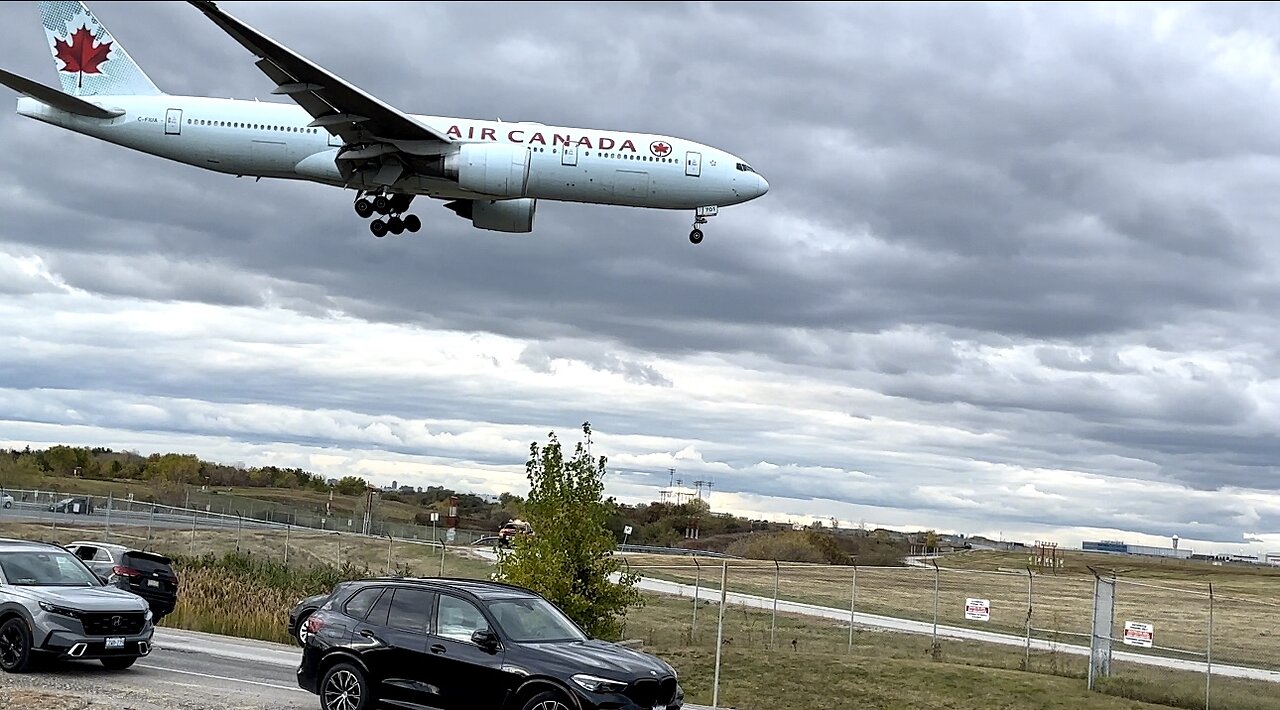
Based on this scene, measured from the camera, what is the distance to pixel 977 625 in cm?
4416

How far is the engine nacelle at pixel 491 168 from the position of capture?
107 ft

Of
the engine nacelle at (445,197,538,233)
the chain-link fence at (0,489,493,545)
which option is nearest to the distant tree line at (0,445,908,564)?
the chain-link fence at (0,489,493,545)

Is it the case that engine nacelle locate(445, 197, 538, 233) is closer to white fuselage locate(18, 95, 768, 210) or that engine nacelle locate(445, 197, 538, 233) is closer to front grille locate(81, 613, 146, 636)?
white fuselage locate(18, 95, 768, 210)

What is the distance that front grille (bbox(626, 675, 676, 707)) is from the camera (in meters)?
12.8

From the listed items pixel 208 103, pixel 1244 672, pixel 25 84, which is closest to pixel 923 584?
pixel 1244 672

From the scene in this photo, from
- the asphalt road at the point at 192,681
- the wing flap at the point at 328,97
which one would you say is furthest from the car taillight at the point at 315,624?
the wing flap at the point at 328,97

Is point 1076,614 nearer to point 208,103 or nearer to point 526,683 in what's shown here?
point 208,103

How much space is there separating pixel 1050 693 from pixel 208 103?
25845 mm

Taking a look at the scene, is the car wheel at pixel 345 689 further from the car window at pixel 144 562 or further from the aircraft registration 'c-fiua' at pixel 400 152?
the aircraft registration 'c-fiua' at pixel 400 152

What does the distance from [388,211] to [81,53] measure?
11.6m

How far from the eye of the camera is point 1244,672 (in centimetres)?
3152

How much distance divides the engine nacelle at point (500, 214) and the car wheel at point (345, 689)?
2356 cm

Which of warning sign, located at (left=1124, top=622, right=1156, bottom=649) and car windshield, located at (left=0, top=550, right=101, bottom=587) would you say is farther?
warning sign, located at (left=1124, top=622, right=1156, bottom=649)

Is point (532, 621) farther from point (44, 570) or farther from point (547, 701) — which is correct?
point (44, 570)
